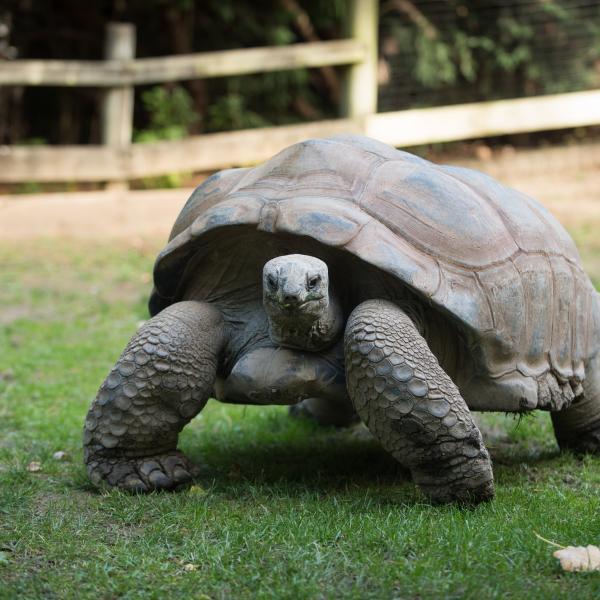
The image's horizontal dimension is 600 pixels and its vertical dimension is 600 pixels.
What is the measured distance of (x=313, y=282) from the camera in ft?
11.2

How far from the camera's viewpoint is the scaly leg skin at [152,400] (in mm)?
3635

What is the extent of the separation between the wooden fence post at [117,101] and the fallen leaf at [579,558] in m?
8.44

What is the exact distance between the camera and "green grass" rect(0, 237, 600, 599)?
2.78 m

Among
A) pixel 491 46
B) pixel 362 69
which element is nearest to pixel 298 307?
pixel 362 69

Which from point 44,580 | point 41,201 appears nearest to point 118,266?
point 41,201

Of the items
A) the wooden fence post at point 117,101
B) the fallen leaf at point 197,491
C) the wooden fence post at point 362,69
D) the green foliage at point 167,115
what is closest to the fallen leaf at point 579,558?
the fallen leaf at point 197,491

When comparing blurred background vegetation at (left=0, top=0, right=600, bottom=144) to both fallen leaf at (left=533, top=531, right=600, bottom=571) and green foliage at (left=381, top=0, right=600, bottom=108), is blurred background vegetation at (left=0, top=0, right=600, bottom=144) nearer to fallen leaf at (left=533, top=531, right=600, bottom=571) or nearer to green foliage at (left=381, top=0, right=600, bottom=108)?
green foliage at (left=381, top=0, right=600, bottom=108)

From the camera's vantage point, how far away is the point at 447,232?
12.2ft

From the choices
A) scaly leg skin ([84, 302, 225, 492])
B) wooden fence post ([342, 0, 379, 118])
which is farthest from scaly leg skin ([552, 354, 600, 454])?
wooden fence post ([342, 0, 379, 118])

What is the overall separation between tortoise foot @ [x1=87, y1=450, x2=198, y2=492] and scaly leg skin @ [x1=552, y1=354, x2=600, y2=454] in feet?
5.53

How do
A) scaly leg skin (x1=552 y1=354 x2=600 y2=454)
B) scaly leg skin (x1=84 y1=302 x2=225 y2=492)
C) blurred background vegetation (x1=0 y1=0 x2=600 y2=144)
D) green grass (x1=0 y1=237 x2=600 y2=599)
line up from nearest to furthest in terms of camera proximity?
green grass (x1=0 y1=237 x2=600 y2=599) < scaly leg skin (x1=84 y1=302 x2=225 y2=492) < scaly leg skin (x1=552 y1=354 x2=600 y2=454) < blurred background vegetation (x1=0 y1=0 x2=600 y2=144)

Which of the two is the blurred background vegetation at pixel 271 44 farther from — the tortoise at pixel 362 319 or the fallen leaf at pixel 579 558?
the fallen leaf at pixel 579 558

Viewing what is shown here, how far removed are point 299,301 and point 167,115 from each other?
893 centimetres

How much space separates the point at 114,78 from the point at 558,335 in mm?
7413
